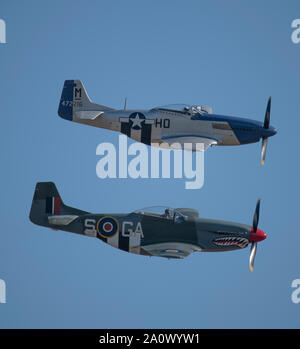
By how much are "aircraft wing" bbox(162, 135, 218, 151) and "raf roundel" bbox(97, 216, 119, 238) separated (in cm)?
331

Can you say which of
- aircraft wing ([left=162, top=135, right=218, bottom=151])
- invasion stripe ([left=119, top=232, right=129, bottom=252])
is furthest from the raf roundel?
aircraft wing ([left=162, top=135, right=218, bottom=151])

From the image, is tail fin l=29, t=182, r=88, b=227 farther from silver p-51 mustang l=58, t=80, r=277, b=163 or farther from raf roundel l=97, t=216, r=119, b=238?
silver p-51 mustang l=58, t=80, r=277, b=163

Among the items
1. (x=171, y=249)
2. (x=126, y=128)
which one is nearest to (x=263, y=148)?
(x=126, y=128)

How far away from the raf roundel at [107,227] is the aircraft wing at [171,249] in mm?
920

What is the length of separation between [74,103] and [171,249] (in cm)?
634

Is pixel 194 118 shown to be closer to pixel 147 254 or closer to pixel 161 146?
pixel 161 146

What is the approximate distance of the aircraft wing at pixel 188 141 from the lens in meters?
28.0

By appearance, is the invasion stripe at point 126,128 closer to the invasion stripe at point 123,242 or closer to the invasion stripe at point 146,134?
the invasion stripe at point 146,134

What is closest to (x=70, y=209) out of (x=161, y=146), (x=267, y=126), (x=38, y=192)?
(x=38, y=192)

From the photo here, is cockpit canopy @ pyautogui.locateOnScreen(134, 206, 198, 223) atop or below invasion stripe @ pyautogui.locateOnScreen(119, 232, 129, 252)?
atop

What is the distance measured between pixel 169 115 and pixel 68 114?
3.19 m

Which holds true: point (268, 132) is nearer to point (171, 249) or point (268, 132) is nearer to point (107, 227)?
point (171, 249)

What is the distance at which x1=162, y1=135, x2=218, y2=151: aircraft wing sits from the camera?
91.7 feet

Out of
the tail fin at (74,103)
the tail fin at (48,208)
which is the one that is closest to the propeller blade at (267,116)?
the tail fin at (74,103)
